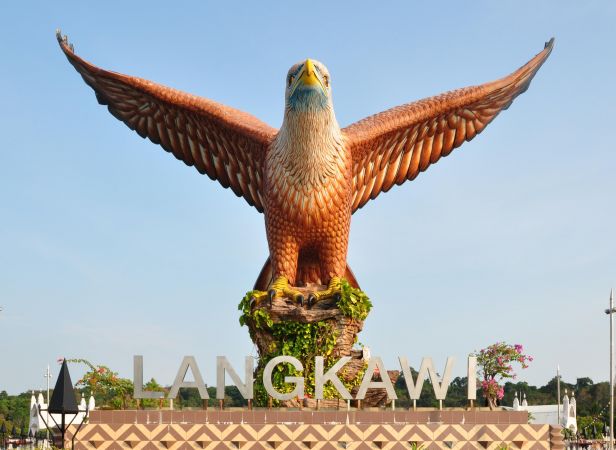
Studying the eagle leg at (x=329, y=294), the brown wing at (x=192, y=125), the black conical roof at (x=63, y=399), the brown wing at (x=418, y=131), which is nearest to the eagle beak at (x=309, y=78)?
the brown wing at (x=418, y=131)

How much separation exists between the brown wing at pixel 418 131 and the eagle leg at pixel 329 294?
2.73 meters

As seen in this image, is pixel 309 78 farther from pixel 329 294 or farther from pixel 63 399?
pixel 63 399

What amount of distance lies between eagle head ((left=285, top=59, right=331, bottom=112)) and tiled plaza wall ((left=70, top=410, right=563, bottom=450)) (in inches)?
216

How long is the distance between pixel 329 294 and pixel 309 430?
9.42 feet

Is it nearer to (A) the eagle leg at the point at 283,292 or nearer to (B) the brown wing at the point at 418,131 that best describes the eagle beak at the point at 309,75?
(B) the brown wing at the point at 418,131

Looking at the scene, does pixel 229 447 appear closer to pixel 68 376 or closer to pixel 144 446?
pixel 144 446

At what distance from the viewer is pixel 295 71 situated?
14672mm

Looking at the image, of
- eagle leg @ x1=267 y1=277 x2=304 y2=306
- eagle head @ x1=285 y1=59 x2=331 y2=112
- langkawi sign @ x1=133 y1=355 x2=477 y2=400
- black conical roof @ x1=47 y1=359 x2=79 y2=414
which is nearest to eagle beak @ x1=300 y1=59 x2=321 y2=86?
eagle head @ x1=285 y1=59 x2=331 y2=112

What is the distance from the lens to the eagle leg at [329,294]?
48.0ft

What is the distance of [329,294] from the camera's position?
48.4ft

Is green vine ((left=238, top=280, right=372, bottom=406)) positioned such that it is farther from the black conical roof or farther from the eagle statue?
the black conical roof

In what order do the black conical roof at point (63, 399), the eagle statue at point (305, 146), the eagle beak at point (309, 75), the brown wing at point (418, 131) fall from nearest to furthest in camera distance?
the black conical roof at point (63, 399) < the eagle beak at point (309, 75) < the eagle statue at point (305, 146) < the brown wing at point (418, 131)

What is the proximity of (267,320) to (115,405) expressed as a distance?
4598 mm

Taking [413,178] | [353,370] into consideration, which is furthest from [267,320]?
[413,178]
